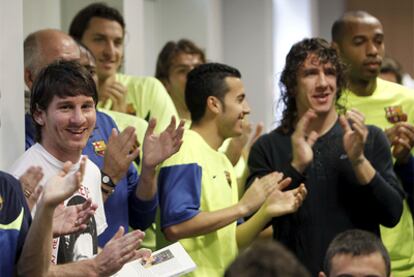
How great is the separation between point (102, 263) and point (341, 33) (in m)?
2.68

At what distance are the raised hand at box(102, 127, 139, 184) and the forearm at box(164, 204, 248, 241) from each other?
41cm

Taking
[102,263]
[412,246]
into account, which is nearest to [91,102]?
[102,263]

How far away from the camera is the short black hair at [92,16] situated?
5.55 metres

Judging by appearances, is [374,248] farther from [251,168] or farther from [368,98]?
[368,98]

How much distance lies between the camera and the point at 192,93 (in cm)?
489

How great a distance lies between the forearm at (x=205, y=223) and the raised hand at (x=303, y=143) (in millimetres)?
348

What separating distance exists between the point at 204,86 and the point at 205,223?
0.71 meters

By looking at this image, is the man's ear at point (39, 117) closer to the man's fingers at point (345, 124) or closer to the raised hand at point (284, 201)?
the raised hand at point (284, 201)

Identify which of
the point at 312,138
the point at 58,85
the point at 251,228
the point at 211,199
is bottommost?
the point at 251,228

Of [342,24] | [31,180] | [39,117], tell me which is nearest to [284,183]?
[39,117]

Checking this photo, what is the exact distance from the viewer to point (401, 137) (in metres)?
5.19

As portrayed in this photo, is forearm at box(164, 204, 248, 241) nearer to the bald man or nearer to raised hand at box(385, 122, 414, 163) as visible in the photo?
the bald man

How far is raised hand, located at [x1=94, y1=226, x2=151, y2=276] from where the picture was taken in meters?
3.41

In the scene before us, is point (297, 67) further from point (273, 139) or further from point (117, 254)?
point (117, 254)
